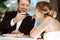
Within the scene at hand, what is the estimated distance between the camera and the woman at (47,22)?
99 centimetres

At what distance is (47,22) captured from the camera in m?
1.01

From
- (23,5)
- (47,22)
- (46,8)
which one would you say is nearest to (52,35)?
(47,22)

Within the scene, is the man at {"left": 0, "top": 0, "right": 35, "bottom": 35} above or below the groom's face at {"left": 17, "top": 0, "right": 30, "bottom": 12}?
below

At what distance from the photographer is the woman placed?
3.25ft

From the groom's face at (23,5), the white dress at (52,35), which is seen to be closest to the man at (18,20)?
the groom's face at (23,5)

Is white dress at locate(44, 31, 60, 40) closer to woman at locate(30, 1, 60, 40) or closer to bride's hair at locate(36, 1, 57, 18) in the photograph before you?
woman at locate(30, 1, 60, 40)

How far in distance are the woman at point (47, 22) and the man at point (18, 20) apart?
66 mm

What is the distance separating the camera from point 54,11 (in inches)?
41.4

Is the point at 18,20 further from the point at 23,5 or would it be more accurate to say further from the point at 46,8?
the point at 46,8

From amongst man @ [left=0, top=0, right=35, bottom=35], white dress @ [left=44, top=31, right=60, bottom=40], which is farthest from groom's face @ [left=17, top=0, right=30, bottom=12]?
white dress @ [left=44, top=31, right=60, bottom=40]

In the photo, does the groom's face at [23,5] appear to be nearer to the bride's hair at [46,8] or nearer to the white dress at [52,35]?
the bride's hair at [46,8]

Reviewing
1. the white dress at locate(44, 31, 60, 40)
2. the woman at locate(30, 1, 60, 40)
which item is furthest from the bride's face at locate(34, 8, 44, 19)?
the white dress at locate(44, 31, 60, 40)

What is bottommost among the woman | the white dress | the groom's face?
the white dress

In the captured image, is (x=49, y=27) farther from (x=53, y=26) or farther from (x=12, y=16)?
(x=12, y=16)
